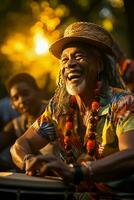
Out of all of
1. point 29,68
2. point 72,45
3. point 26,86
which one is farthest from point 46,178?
point 29,68

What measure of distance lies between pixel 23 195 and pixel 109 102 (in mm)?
1032

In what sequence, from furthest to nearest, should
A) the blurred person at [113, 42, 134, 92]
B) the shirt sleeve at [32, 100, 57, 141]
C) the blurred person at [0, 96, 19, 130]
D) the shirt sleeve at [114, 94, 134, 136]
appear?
the blurred person at [0, 96, 19, 130]
the blurred person at [113, 42, 134, 92]
the shirt sleeve at [32, 100, 57, 141]
the shirt sleeve at [114, 94, 134, 136]

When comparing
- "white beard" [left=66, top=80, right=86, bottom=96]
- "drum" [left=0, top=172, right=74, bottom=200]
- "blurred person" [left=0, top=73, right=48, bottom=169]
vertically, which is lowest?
"drum" [left=0, top=172, right=74, bottom=200]

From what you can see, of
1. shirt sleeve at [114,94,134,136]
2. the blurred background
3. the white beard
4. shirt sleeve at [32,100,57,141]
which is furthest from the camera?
the blurred background

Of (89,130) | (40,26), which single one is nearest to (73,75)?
(89,130)

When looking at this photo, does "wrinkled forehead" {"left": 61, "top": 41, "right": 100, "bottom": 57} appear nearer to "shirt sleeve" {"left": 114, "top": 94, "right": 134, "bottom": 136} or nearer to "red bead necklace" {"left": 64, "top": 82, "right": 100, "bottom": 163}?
"red bead necklace" {"left": 64, "top": 82, "right": 100, "bottom": 163}

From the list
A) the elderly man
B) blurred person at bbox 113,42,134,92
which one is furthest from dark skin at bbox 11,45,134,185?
blurred person at bbox 113,42,134,92

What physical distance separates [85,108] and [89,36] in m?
0.52

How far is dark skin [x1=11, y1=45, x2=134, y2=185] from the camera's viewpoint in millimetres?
3939

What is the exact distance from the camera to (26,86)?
24.7 ft

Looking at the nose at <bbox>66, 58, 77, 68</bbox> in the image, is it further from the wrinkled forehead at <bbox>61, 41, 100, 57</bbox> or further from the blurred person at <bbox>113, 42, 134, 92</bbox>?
the blurred person at <bbox>113, 42, 134, 92</bbox>

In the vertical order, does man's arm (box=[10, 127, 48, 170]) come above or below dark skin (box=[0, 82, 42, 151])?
below

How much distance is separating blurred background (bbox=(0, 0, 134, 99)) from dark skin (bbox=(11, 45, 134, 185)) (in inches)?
183

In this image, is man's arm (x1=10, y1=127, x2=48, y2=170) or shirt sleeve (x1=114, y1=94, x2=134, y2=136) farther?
man's arm (x1=10, y1=127, x2=48, y2=170)
